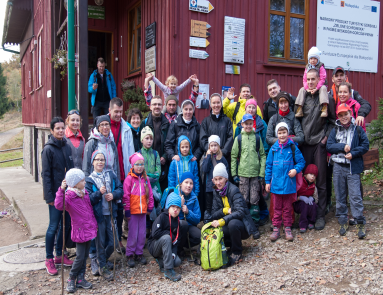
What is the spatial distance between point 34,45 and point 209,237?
11075mm

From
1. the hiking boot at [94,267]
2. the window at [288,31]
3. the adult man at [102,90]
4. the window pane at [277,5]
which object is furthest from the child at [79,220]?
the window pane at [277,5]

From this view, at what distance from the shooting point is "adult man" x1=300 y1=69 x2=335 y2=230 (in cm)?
521

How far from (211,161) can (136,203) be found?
1.30m

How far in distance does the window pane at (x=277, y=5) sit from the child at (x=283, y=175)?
4530 mm

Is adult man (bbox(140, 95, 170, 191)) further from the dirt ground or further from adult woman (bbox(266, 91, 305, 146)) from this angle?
adult woman (bbox(266, 91, 305, 146))

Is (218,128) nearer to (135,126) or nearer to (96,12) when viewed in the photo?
(135,126)

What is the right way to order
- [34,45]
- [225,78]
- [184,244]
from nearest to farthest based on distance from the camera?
[184,244], [225,78], [34,45]

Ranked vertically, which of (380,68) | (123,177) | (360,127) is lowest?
(123,177)

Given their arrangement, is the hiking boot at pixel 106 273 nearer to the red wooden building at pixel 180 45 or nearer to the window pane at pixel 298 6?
the red wooden building at pixel 180 45

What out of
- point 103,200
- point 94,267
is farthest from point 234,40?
point 94,267

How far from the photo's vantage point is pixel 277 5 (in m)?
8.39

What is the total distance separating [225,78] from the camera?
7.87m

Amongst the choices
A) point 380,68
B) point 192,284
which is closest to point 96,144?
point 192,284

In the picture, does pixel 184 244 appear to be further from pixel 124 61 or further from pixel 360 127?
pixel 124 61
